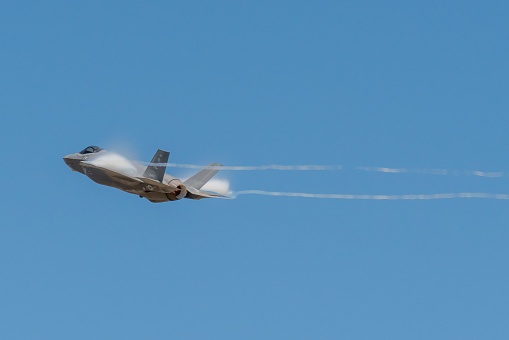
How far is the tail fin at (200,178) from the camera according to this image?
105 m

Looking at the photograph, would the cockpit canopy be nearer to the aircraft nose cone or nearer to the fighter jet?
the aircraft nose cone

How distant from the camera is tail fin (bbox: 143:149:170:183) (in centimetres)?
10062

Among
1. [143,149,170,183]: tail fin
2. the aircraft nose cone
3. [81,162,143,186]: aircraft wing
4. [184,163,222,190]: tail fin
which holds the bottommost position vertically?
[81,162,143,186]: aircraft wing

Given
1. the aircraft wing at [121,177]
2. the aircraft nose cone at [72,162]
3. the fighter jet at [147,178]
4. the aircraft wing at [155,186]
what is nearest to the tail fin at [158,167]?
the fighter jet at [147,178]

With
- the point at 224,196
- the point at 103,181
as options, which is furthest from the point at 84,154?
the point at 224,196

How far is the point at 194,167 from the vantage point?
10300cm

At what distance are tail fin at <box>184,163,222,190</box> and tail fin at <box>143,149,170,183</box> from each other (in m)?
4.33

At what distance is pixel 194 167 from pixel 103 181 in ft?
26.8

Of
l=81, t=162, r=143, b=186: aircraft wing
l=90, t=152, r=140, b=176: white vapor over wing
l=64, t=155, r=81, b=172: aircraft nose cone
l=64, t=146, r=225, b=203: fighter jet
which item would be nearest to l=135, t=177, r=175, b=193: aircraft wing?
l=64, t=146, r=225, b=203: fighter jet

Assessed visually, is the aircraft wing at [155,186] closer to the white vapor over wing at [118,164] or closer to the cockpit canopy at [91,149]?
the white vapor over wing at [118,164]

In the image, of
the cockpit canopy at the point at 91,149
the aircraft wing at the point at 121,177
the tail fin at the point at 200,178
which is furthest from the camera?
the cockpit canopy at the point at 91,149

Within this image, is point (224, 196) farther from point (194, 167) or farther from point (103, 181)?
point (103, 181)

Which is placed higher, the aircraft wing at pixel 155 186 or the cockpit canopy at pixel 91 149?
the cockpit canopy at pixel 91 149

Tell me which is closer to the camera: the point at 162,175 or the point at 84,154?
the point at 162,175
